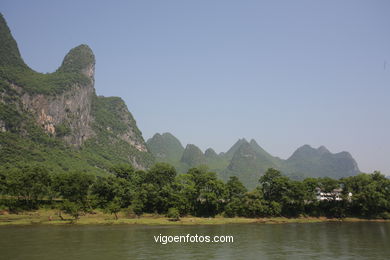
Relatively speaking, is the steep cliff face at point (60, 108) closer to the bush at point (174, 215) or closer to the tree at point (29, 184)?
the tree at point (29, 184)

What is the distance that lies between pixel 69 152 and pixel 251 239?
121 metres

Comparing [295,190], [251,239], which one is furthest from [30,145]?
[251,239]

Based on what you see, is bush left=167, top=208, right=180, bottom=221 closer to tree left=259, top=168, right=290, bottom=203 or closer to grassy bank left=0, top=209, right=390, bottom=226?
grassy bank left=0, top=209, right=390, bottom=226

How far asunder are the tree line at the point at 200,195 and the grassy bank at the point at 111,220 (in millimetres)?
1912

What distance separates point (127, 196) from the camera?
62625 millimetres

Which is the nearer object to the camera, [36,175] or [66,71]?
[36,175]

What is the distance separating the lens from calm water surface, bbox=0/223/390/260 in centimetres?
2692

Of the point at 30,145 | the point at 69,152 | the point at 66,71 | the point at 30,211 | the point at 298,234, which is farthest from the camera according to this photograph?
the point at 66,71

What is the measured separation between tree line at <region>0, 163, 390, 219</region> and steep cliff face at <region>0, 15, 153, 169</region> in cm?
4340

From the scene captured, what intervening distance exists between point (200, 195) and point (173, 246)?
111 feet

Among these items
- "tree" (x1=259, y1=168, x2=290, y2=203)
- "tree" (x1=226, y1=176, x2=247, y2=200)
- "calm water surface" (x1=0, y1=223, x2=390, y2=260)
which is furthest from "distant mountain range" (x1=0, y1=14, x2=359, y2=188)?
"tree" (x1=259, y1=168, x2=290, y2=203)

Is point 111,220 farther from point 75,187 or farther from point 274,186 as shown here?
point 274,186

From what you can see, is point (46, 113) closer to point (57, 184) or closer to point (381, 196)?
point (57, 184)

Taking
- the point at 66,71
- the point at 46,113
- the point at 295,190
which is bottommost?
the point at 295,190
